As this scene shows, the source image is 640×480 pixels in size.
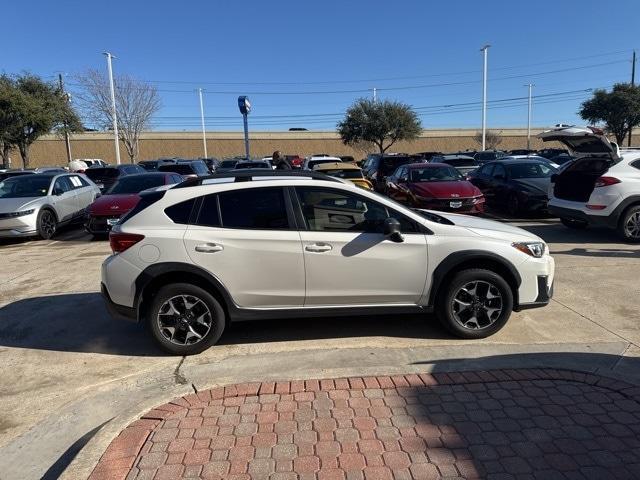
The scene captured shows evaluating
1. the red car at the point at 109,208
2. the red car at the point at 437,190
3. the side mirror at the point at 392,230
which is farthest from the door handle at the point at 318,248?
the red car at the point at 437,190

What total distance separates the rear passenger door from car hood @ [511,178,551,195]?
9.90m

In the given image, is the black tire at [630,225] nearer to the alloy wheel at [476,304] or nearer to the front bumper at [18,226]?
the alloy wheel at [476,304]

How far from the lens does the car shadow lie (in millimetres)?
5129

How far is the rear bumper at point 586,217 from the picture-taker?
9.17 meters

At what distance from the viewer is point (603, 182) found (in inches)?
360

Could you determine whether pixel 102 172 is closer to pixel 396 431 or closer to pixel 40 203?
pixel 40 203

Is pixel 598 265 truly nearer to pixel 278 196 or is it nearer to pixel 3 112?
pixel 278 196

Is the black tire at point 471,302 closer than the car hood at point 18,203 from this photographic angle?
Yes

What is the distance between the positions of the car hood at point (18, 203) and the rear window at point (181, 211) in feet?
28.5

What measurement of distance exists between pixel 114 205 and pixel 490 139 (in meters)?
62.3

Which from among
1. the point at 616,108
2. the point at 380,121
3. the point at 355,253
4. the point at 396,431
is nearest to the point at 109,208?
the point at 355,253

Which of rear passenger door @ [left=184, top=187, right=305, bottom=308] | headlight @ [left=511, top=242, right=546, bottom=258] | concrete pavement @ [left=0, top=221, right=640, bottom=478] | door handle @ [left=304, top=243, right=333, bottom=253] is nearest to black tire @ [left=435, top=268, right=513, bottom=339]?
concrete pavement @ [left=0, top=221, right=640, bottom=478]

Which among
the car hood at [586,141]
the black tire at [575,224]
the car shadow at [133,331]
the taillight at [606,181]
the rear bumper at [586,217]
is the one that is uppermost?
the car hood at [586,141]

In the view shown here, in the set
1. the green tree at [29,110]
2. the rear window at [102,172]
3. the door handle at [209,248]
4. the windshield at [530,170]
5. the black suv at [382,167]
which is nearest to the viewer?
the door handle at [209,248]
